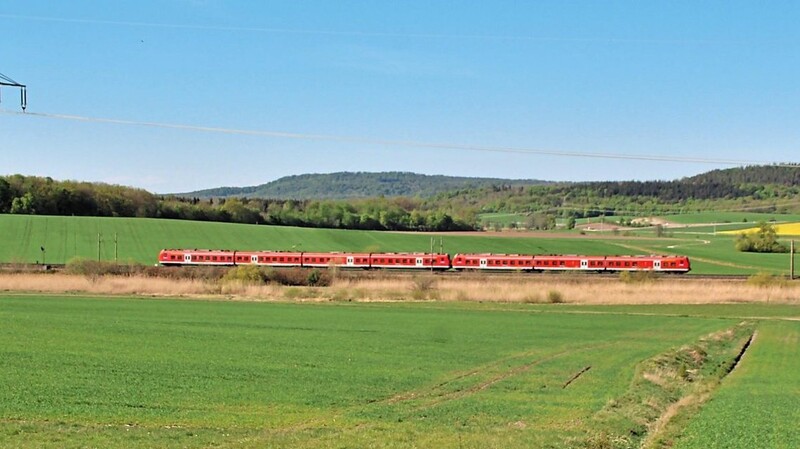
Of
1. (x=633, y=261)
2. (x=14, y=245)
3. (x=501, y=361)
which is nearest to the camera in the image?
(x=501, y=361)

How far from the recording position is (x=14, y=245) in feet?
305

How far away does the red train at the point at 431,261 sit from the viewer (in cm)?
8662

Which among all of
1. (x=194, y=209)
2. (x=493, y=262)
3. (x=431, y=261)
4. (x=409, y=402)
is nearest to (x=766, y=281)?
(x=493, y=262)

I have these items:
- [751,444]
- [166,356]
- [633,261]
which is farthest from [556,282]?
[751,444]

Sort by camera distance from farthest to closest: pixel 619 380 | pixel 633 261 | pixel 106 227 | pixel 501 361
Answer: pixel 106 227
pixel 633 261
pixel 501 361
pixel 619 380

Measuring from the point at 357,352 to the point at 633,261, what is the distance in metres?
62.3

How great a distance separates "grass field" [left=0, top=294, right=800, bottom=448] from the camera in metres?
16.3

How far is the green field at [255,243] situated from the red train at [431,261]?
6.34 meters

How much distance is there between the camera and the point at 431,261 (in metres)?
87.2

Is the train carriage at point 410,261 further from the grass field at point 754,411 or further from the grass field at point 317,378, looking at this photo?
the grass field at point 754,411

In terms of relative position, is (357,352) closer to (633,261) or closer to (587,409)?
(587,409)

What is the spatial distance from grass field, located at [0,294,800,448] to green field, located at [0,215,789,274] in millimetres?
51203

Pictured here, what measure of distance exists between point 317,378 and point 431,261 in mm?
64616

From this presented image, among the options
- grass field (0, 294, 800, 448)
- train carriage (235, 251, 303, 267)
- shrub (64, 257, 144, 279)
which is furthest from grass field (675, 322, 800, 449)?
train carriage (235, 251, 303, 267)
